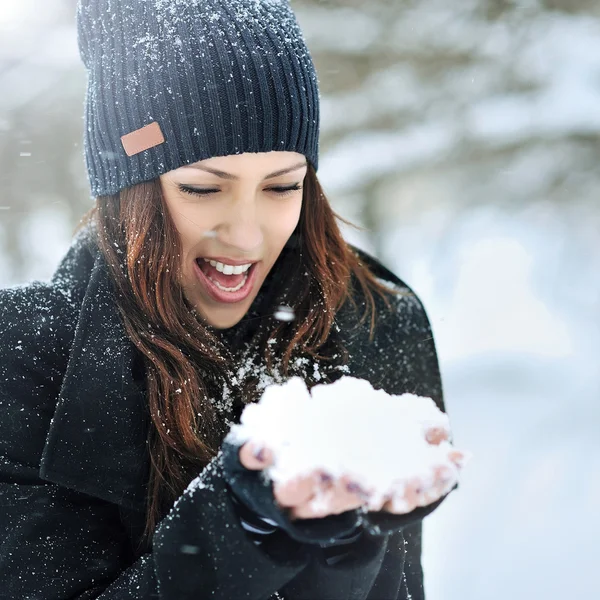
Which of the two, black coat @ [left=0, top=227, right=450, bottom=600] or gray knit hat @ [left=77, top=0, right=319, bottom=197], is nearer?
black coat @ [left=0, top=227, right=450, bottom=600]

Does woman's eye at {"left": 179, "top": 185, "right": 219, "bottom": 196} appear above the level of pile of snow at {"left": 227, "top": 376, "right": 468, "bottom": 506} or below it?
above

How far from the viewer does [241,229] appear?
1574 mm

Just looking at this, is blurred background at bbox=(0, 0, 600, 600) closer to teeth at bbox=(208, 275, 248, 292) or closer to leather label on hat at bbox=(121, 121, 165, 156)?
teeth at bbox=(208, 275, 248, 292)

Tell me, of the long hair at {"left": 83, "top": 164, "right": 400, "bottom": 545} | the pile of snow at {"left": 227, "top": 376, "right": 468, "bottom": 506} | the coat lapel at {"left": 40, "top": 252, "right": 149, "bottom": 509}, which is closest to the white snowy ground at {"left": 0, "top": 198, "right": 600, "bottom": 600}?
the long hair at {"left": 83, "top": 164, "right": 400, "bottom": 545}

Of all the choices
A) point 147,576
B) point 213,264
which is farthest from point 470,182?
point 147,576

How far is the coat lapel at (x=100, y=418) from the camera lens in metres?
1.45

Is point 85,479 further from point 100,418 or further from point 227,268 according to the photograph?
point 227,268

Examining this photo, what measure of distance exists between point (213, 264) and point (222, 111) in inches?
13.9

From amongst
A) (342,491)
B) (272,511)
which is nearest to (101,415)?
(272,511)

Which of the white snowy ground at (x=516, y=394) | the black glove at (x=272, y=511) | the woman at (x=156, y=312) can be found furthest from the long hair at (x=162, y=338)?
the white snowy ground at (x=516, y=394)

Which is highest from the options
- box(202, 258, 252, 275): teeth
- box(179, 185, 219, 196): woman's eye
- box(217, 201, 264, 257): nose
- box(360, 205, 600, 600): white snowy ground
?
box(179, 185, 219, 196): woman's eye

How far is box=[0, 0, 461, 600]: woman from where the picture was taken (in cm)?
143

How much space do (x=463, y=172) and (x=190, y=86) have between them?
4798 millimetres

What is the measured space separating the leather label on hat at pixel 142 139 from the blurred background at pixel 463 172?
3267mm
